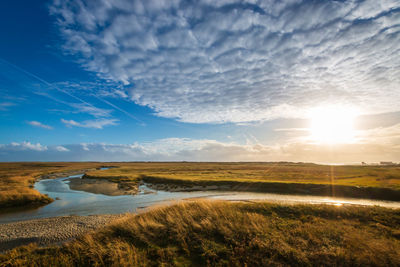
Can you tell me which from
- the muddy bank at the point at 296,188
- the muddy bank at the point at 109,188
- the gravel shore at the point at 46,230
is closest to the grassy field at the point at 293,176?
the muddy bank at the point at 296,188

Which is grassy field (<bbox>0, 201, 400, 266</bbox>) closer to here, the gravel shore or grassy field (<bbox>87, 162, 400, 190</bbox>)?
the gravel shore

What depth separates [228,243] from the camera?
10.9 metres

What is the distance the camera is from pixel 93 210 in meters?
25.3

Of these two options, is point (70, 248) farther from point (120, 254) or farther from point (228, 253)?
point (228, 253)

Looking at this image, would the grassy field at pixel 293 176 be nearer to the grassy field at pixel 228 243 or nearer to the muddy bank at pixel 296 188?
the muddy bank at pixel 296 188

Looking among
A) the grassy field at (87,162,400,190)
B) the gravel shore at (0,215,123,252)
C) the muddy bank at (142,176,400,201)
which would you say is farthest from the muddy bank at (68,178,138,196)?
the gravel shore at (0,215,123,252)

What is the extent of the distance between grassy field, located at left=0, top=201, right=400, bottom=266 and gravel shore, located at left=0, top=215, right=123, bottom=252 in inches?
138

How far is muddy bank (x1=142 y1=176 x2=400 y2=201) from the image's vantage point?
32406mm

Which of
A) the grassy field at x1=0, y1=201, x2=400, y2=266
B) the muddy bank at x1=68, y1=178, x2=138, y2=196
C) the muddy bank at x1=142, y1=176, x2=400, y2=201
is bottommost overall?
the muddy bank at x1=68, y1=178, x2=138, y2=196

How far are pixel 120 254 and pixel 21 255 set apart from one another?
20.6 ft

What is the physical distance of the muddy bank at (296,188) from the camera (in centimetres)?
3241

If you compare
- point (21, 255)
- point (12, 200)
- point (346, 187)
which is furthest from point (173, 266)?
point (346, 187)

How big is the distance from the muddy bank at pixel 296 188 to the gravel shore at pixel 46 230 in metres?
25.0

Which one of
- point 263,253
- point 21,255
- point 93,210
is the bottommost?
point 93,210
